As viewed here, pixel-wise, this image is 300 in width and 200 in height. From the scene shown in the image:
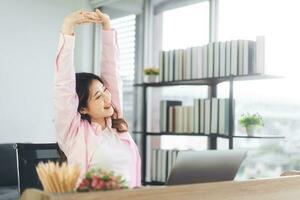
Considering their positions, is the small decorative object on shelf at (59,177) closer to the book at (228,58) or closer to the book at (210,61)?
the book at (228,58)

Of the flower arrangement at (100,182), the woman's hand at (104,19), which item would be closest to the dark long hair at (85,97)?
the woman's hand at (104,19)

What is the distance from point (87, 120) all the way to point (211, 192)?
0.64m

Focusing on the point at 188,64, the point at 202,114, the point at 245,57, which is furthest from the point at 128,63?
the point at 245,57

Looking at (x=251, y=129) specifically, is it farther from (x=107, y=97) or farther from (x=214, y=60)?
(x=107, y=97)

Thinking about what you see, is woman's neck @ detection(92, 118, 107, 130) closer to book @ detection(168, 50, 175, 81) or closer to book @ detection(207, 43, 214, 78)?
book @ detection(207, 43, 214, 78)

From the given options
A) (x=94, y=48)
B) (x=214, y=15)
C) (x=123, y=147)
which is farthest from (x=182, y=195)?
(x=94, y=48)

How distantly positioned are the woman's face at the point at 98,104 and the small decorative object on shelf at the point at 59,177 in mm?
679

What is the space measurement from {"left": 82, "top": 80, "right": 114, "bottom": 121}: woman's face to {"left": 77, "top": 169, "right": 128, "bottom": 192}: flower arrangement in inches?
24.8

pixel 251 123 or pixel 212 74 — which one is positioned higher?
pixel 212 74

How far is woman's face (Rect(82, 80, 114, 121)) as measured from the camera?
1629 millimetres

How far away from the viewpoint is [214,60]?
3.51 meters

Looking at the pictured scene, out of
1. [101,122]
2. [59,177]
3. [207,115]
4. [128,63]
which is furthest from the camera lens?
[128,63]

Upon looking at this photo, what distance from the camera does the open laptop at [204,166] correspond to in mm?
1259

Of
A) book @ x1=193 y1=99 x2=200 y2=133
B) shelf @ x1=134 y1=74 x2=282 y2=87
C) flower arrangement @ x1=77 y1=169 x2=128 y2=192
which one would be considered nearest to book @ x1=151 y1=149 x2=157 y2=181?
book @ x1=193 y1=99 x2=200 y2=133
